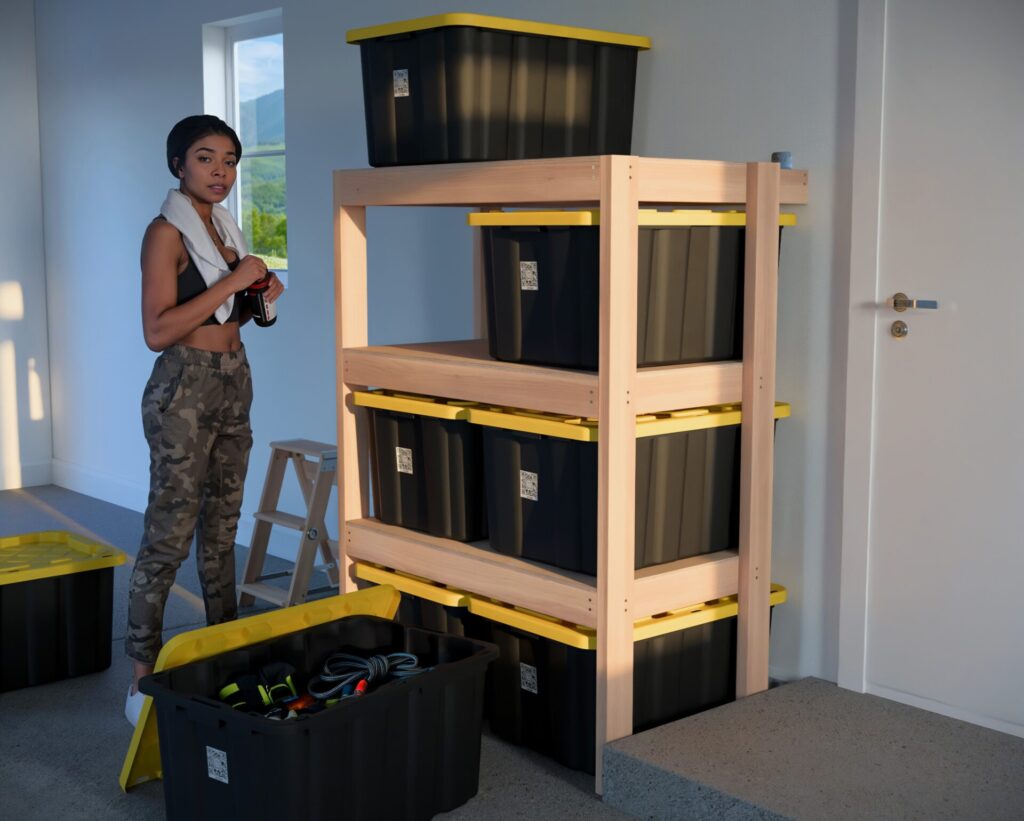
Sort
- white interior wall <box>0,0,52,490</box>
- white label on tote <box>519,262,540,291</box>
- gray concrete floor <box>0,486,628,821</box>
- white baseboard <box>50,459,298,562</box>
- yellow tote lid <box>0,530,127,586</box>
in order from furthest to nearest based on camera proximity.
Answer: white interior wall <box>0,0,52,490</box> < white baseboard <box>50,459,298,562</box> < yellow tote lid <box>0,530,127,586</box> < white label on tote <box>519,262,540,291</box> < gray concrete floor <box>0,486,628,821</box>

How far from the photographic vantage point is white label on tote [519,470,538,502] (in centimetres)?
299

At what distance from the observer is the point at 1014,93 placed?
9.12 feet

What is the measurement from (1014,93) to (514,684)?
1.78 metres

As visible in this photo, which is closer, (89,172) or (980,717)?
(980,717)

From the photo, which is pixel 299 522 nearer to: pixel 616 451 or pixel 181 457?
pixel 181 457

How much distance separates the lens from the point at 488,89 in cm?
311

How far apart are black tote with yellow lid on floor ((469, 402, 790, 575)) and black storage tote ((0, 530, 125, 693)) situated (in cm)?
131

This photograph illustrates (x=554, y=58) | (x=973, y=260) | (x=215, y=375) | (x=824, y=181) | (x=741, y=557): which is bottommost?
(x=741, y=557)

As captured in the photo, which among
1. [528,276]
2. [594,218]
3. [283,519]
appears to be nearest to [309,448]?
[283,519]

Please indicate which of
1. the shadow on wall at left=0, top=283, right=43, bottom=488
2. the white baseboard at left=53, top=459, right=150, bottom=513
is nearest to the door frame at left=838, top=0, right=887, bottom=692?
the white baseboard at left=53, top=459, right=150, bottom=513

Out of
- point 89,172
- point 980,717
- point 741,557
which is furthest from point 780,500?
point 89,172

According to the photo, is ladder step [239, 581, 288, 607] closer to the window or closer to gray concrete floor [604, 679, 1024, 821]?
the window

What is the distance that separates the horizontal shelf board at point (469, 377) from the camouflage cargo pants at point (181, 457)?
0.35 metres

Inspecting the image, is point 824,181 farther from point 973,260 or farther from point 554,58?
point 554,58
